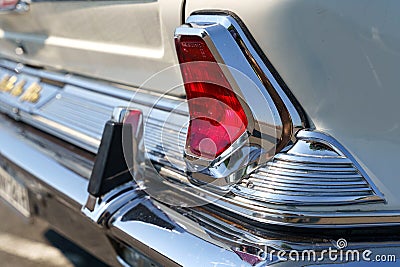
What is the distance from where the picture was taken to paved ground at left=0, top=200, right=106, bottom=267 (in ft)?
9.43

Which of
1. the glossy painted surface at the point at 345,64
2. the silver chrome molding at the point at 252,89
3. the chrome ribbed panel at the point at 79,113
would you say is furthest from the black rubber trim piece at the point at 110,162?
the glossy painted surface at the point at 345,64

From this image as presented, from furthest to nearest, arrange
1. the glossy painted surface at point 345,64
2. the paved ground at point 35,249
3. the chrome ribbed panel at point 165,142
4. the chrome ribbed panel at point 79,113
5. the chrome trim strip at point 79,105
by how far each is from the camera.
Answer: the paved ground at point 35,249 → the chrome ribbed panel at point 79,113 → the chrome trim strip at point 79,105 → the chrome ribbed panel at point 165,142 → the glossy painted surface at point 345,64

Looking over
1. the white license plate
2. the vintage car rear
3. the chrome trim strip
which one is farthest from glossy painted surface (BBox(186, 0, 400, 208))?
the white license plate

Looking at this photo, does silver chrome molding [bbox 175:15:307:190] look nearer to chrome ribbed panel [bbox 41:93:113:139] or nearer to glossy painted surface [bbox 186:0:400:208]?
glossy painted surface [bbox 186:0:400:208]

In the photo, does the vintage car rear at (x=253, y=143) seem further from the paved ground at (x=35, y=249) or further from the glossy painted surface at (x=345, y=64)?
the paved ground at (x=35, y=249)

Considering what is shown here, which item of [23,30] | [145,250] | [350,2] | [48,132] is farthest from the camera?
[23,30]

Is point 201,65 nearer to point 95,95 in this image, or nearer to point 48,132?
point 95,95

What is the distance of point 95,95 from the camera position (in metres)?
2.32

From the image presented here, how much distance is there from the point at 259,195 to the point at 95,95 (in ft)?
3.76

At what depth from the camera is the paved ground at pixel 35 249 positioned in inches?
113

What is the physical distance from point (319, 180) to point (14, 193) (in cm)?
165

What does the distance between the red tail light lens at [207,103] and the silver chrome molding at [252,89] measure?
25mm

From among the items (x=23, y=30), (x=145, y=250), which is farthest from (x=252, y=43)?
(x=23, y=30)

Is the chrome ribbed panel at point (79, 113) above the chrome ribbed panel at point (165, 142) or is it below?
above
